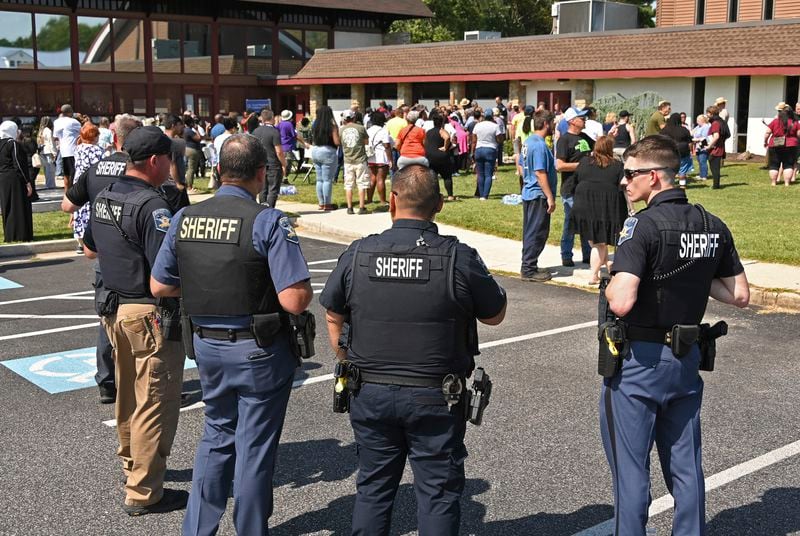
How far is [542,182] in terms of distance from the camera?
34.2ft

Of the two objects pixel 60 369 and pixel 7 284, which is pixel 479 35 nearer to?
pixel 7 284

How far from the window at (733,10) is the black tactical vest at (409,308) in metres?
31.9

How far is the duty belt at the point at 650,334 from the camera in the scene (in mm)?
3877

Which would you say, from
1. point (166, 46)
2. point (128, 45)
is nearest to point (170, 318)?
point (128, 45)

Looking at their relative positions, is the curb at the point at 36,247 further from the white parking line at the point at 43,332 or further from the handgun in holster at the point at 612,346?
the handgun in holster at the point at 612,346

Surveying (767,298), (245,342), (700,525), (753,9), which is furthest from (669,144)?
(753,9)

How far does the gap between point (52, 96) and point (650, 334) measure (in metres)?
34.6

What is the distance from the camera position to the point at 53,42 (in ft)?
A: 113

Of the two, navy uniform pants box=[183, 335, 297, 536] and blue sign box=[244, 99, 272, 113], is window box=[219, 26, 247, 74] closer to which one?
blue sign box=[244, 99, 272, 113]

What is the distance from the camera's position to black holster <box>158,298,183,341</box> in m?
4.74

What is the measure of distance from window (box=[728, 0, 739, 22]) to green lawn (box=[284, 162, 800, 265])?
12.0 m

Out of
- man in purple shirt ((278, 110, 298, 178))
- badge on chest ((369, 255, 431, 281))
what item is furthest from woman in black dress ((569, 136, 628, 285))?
man in purple shirt ((278, 110, 298, 178))

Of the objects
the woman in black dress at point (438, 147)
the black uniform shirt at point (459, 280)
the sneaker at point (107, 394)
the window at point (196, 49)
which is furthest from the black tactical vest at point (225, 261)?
the window at point (196, 49)

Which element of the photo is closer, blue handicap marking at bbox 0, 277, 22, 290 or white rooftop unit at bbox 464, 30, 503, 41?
blue handicap marking at bbox 0, 277, 22, 290
